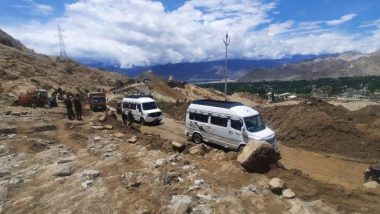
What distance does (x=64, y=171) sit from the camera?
17125mm

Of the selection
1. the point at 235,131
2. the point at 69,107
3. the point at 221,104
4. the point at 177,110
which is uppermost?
the point at 221,104

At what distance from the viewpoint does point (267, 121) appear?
35.8 metres

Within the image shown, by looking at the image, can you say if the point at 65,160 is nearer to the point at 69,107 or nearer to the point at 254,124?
the point at 254,124

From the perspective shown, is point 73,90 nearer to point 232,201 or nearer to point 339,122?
point 339,122

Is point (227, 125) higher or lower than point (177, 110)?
higher

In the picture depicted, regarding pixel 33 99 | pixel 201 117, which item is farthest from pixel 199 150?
pixel 33 99

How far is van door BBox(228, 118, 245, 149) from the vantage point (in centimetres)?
2072

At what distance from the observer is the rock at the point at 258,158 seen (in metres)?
15.3

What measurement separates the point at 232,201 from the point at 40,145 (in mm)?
13730

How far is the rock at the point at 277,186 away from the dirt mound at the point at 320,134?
1545 cm

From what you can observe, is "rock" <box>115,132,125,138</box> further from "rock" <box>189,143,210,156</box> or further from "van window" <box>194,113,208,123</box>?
Result: "rock" <box>189,143,210,156</box>

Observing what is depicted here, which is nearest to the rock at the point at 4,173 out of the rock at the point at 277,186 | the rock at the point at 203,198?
the rock at the point at 203,198

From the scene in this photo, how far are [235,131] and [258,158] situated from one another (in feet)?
18.6

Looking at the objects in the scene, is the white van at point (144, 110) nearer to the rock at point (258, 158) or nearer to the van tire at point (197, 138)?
the van tire at point (197, 138)
